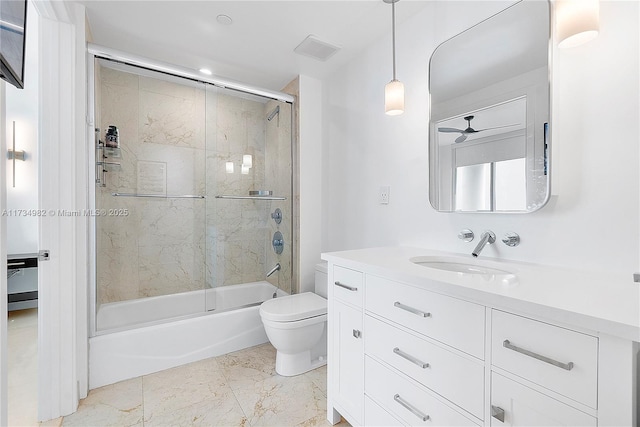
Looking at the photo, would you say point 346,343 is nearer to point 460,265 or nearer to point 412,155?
point 460,265

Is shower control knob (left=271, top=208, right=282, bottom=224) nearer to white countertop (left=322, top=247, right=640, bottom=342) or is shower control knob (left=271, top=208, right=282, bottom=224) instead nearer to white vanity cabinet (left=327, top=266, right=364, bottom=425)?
white vanity cabinet (left=327, top=266, right=364, bottom=425)

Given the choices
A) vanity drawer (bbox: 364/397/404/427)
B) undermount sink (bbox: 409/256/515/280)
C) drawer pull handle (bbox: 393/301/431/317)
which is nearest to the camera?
drawer pull handle (bbox: 393/301/431/317)

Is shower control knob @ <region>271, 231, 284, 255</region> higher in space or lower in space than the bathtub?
higher

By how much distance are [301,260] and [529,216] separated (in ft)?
5.70

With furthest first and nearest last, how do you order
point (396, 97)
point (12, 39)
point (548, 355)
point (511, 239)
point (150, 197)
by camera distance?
point (150, 197) < point (396, 97) < point (511, 239) < point (12, 39) < point (548, 355)

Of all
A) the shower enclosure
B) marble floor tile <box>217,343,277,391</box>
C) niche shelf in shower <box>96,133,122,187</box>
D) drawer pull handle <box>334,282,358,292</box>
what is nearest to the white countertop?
drawer pull handle <box>334,282,358,292</box>

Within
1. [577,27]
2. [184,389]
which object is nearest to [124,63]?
[184,389]

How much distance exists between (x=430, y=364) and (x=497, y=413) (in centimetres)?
22

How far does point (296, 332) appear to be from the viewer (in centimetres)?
188

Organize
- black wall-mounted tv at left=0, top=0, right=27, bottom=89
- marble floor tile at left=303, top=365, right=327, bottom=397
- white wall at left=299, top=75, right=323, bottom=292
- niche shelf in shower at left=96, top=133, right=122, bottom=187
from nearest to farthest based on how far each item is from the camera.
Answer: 1. black wall-mounted tv at left=0, top=0, right=27, bottom=89
2. marble floor tile at left=303, top=365, right=327, bottom=397
3. niche shelf in shower at left=96, top=133, right=122, bottom=187
4. white wall at left=299, top=75, right=323, bottom=292

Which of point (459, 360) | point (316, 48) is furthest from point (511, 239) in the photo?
point (316, 48)

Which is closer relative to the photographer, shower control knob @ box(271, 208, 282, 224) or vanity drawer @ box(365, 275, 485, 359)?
vanity drawer @ box(365, 275, 485, 359)

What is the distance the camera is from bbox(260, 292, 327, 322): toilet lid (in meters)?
1.86

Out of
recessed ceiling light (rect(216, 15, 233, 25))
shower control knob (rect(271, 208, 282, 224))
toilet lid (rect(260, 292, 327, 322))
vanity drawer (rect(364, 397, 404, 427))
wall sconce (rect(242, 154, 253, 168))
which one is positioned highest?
recessed ceiling light (rect(216, 15, 233, 25))
